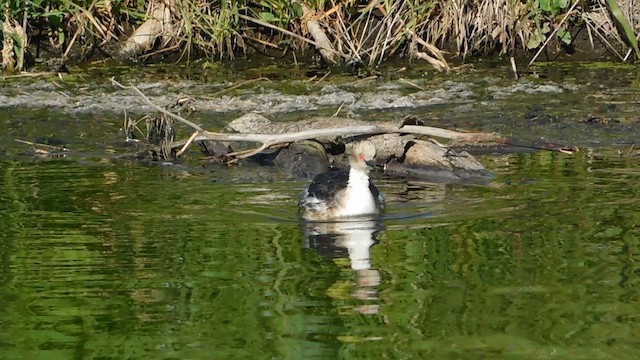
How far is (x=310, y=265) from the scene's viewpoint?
22.3 feet

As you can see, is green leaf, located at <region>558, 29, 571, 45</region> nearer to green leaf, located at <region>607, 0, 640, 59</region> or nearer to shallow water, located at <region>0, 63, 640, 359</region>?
green leaf, located at <region>607, 0, 640, 59</region>

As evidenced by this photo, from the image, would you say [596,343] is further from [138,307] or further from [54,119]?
[54,119]

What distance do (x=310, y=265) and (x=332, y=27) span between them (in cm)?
825

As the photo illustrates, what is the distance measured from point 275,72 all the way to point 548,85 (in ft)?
9.98

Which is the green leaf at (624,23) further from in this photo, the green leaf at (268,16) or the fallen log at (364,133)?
the fallen log at (364,133)

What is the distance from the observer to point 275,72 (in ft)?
47.3

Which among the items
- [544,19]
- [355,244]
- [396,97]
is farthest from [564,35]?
[355,244]

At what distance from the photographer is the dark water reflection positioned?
5355 millimetres

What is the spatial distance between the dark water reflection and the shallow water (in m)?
0.01

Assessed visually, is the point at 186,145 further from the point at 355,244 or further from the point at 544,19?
the point at 544,19

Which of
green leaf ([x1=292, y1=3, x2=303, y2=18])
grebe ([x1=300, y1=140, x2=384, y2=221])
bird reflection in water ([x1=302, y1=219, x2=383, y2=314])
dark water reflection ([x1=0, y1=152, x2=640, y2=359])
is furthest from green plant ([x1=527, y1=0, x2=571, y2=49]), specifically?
bird reflection in water ([x1=302, y1=219, x2=383, y2=314])

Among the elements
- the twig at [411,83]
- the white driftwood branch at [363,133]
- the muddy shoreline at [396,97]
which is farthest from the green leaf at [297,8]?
the white driftwood branch at [363,133]

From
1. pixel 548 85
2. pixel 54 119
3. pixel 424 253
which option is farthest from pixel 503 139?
pixel 54 119

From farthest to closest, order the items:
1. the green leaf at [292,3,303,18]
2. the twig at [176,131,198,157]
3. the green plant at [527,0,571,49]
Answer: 1. the green leaf at [292,3,303,18]
2. the green plant at [527,0,571,49]
3. the twig at [176,131,198,157]
